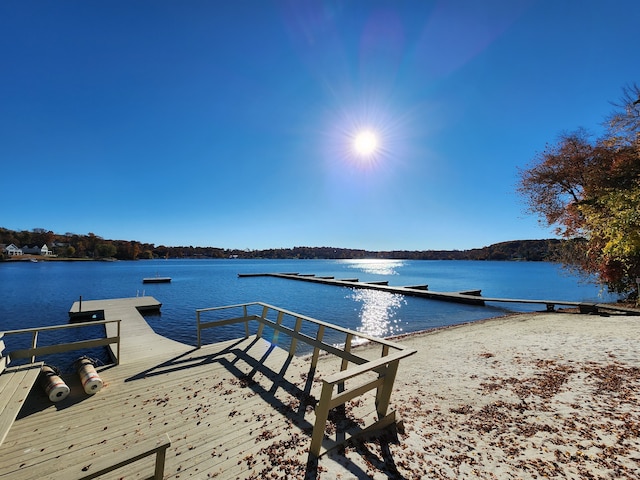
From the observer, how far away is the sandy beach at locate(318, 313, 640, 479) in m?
2.99

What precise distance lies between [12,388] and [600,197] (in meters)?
16.4

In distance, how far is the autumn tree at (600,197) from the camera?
9312mm

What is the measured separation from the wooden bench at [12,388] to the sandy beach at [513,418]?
3.52 m

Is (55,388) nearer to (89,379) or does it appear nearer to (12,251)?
(89,379)

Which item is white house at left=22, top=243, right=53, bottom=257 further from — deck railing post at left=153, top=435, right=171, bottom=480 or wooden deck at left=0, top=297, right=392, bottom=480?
deck railing post at left=153, top=435, right=171, bottom=480

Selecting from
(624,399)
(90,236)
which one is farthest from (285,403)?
(90,236)

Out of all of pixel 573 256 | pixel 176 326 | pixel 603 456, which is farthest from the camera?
pixel 573 256

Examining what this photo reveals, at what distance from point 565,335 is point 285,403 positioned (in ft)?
33.4

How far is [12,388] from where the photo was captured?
12.5 feet

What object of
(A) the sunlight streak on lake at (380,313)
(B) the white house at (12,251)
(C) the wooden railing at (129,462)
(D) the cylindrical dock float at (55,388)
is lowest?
(A) the sunlight streak on lake at (380,313)

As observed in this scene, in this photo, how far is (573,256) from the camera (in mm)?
16094

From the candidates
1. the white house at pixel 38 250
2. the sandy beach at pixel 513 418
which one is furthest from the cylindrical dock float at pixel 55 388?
the white house at pixel 38 250

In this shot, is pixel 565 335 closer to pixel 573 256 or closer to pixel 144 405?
pixel 573 256

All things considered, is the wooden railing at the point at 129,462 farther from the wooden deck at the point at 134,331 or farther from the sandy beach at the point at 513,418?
the wooden deck at the point at 134,331
